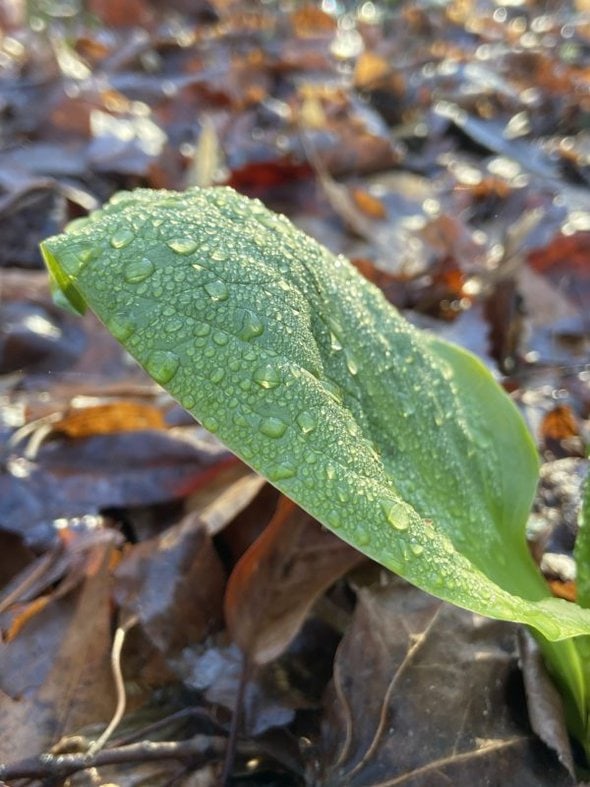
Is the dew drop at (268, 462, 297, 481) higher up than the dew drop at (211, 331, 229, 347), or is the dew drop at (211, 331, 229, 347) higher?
the dew drop at (211, 331, 229, 347)

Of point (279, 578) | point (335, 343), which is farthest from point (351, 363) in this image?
point (279, 578)

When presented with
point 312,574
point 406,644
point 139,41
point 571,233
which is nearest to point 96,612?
point 312,574

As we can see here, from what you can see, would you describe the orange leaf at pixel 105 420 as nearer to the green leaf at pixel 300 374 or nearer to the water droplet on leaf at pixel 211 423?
the green leaf at pixel 300 374

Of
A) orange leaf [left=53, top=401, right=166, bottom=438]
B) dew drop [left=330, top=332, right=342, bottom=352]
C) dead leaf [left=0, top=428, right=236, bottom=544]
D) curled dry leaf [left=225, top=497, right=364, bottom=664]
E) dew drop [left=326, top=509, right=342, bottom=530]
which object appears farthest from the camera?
orange leaf [left=53, top=401, right=166, bottom=438]

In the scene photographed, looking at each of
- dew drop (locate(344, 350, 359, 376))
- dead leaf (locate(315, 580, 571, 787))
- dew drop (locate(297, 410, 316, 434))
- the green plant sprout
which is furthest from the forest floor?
dew drop (locate(297, 410, 316, 434))

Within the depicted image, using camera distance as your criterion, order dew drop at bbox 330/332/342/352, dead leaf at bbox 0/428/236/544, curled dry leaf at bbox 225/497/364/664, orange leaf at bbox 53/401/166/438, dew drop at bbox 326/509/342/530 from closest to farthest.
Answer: dew drop at bbox 326/509/342/530
dew drop at bbox 330/332/342/352
curled dry leaf at bbox 225/497/364/664
dead leaf at bbox 0/428/236/544
orange leaf at bbox 53/401/166/438

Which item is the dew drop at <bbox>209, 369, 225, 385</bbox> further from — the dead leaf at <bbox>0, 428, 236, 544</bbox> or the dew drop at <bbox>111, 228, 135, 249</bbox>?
the dead leaf at <bbox>0, 428, 236, 544</bbox>

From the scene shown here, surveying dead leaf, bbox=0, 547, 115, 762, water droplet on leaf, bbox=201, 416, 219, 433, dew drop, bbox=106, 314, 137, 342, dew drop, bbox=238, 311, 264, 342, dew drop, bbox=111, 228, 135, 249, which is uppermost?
dew drop, bbox=111, 228, 135, 249
